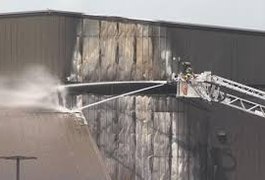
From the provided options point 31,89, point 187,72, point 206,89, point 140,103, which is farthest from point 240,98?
point 31,89

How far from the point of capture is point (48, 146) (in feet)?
54.3

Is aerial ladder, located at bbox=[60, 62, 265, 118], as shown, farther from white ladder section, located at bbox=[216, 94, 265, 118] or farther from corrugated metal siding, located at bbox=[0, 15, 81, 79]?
corrugated metal siding, located at bbox=[0, 15, 81, 79]

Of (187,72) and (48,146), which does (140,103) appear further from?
(48,146)

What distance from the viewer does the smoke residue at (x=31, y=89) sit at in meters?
19.5

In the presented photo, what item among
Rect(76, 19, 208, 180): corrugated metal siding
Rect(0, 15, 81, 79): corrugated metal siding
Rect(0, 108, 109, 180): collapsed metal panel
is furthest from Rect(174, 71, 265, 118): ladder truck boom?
Rect(0, 15, 81, 79): corrugated metal siding

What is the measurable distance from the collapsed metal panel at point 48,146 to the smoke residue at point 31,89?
18.9 inches

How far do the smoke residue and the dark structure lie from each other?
0.26m

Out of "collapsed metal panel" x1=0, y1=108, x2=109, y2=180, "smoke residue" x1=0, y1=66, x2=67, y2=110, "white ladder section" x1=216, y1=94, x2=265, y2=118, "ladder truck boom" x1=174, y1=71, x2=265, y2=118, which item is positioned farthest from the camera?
"smoke residue" x1=0, y1=66, x2=67, y2=110

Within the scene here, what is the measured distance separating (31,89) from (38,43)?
4.43 ft

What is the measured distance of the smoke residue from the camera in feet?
64.0

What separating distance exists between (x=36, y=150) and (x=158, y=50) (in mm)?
5694

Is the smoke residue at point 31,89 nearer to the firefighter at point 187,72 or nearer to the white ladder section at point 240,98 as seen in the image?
the firefighter at point 187,72

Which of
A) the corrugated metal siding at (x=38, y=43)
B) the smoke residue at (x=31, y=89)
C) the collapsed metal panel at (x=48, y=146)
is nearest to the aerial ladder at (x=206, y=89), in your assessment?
the smoke residue at (x=31, y=89)

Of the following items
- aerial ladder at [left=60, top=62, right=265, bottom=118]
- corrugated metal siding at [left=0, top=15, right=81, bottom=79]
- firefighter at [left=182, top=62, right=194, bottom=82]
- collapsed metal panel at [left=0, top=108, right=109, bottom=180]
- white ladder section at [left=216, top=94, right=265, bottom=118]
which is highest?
corrugated metal siding at [left=0, top=15, right=81, bottom=79]
